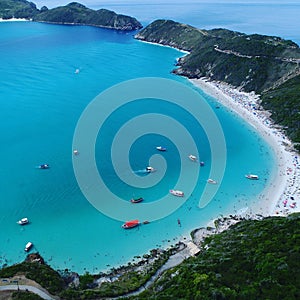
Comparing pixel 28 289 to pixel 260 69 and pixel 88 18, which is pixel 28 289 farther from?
pixel 88 18

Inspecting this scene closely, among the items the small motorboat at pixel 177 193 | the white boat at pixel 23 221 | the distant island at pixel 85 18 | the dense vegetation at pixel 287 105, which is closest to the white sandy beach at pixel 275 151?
the dense vegetation at pixel 287 105

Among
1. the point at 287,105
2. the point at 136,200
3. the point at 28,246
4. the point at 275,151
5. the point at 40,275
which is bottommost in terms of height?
the point at 28,246

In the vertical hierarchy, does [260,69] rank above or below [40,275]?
above

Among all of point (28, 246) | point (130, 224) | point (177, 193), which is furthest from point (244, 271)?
point (28, 246)

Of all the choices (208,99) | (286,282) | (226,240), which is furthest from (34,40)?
(286,282)

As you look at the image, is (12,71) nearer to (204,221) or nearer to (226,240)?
(204,221)

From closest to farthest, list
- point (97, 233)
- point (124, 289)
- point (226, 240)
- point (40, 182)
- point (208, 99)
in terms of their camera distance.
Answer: point (124, 289) → point (226, 240) → point (97, 233) → point (40, 182) → point (208, 99)

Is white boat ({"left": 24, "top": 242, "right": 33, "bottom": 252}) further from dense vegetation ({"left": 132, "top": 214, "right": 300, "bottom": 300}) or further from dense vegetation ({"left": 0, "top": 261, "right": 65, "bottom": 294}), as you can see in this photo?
dense vegetation ({"left": 132, "top": 214, "right": 300, "bottom": 300})
